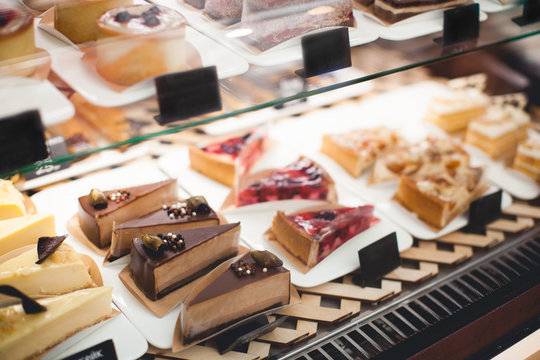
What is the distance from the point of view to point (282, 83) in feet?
5.02

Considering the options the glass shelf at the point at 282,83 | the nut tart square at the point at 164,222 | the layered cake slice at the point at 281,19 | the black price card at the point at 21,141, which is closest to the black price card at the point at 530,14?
the glass shelf at the point at 282,83

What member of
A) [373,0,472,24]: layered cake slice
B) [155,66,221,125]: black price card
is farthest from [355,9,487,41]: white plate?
[155,66,221,125]: black price card

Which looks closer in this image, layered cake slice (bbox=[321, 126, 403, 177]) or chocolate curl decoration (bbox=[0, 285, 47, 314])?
Result: chocolate curl decoration (bbox=[0, 285, 47, 314])

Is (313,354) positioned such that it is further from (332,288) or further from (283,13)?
(283,13)

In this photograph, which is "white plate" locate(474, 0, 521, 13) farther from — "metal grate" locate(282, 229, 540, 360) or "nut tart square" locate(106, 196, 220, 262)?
"nut tart square" locate(106, 196, 220, 262)

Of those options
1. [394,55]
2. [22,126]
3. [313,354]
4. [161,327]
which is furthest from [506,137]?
[22,126]

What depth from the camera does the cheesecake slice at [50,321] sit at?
1494 mm

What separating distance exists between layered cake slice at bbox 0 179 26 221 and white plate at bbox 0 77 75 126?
75 centimetres

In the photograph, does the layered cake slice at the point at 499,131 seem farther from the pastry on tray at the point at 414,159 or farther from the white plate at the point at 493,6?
the white plate at the point at 493,6

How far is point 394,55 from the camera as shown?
1.71 m

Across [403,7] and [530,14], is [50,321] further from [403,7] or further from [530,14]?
[530,14]

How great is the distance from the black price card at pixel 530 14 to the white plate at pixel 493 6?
0.05 metres

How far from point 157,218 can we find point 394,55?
1016 millimetres

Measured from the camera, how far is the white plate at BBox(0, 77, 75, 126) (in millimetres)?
1202
